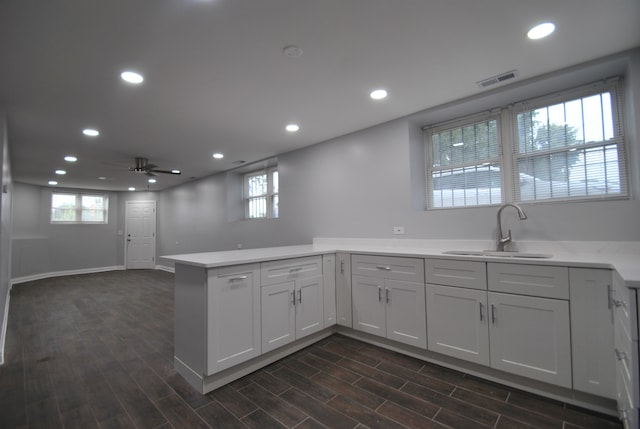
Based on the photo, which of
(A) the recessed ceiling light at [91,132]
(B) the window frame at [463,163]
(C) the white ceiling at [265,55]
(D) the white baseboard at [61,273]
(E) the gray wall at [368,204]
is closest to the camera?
(C) the white ceiling at [265,55]

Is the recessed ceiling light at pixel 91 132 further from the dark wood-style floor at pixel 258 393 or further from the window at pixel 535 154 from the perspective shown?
the window at pixel 535 154

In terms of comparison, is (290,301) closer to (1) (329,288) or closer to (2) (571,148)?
(1) (329,288)

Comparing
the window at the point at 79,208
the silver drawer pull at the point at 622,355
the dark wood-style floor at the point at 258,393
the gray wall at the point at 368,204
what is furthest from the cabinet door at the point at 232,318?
the window at the point at 79,208

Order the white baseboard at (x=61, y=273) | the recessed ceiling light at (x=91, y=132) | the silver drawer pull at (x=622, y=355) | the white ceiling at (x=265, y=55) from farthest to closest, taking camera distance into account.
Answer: the white baseboard at (x=61, y=273) → the recessed ceiling light at (x=91, y=132) → the white ceiling at (x=265, y=55) → the silver drawer pull at (x=622, y=355)

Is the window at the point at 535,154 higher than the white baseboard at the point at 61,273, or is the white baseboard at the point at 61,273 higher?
the window at the point at 535,154

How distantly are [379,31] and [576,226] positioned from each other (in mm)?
2148

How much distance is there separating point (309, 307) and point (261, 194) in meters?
3.39

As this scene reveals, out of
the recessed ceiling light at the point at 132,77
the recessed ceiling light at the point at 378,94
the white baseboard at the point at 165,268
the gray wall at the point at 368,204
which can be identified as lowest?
the white baseboard at the point at 165,268

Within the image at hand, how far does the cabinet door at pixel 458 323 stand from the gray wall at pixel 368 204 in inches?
30.6

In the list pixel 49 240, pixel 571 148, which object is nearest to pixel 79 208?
pixel 49 240

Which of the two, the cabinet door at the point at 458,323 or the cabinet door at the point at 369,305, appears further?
the cabinet door at the point at 369,305

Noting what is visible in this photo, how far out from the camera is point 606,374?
173cm

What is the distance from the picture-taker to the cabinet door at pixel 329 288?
3.02 metres

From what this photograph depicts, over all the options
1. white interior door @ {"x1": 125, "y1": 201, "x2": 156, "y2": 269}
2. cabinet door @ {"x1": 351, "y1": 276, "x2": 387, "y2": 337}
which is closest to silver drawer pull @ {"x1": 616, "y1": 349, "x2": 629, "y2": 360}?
cabinet door @ {"x1": 351, "y1": 276, "x2": 387, "y2": 337}
